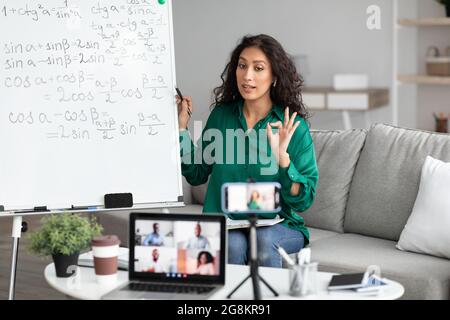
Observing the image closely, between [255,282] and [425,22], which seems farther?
[425,22]

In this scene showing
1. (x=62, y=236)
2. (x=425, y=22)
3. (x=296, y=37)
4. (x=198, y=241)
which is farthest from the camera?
(x=296, y=37)

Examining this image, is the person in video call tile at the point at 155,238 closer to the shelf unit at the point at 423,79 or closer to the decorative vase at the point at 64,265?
the decorative vase at the point at 64,265

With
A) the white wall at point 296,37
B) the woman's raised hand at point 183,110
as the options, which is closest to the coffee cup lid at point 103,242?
the woman's raised hand at point 183,110

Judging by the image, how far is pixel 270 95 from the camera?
3.29 metres

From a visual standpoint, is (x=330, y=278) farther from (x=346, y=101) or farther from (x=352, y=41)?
(x=352, y=41)

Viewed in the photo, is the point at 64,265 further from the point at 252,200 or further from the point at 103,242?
the point at 252,200

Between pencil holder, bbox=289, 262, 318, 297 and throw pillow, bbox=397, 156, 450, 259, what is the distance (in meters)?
1.00

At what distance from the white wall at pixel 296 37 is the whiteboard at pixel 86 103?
2720 mm

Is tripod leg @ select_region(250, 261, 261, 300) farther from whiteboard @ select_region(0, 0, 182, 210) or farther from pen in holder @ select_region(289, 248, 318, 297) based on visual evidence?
whiteboard @ select_region(0, 0, 182, 210)

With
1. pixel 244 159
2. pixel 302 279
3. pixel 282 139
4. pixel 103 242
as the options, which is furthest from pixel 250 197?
pixel 244 159

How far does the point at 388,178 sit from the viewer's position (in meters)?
3.51

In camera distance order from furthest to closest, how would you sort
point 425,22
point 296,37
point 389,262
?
point 296,37, point 425,22, point 389,262

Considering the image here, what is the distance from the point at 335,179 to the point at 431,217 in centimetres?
61

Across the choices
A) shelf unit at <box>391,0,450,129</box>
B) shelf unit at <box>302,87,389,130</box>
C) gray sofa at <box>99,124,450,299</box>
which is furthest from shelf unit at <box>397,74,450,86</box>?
gray sofa at <box>99,124,450,299</box>
